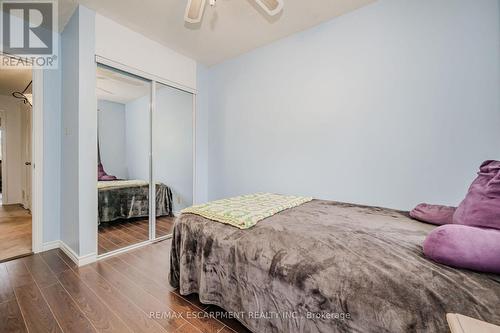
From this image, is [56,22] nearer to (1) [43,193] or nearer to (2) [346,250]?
(1) [43,193]

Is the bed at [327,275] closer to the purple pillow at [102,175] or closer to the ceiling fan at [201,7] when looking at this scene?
the purple pillow at [102,175]

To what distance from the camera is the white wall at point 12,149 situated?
4.64 meters

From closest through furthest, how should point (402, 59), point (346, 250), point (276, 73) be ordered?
point (346, 250), point (402, 59), point (276, 73)

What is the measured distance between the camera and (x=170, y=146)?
305 centimetres

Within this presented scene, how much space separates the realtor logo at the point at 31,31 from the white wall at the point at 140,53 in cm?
46

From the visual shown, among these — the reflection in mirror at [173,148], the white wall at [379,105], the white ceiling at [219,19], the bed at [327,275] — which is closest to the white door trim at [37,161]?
the white ceiling at [219,19]

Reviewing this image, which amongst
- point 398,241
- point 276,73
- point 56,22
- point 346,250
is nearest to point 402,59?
point 276,73

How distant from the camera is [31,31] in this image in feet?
7.72

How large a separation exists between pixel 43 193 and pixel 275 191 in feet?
9.03

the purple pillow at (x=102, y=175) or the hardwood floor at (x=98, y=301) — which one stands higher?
the purple pillow at (x=102, y=175)

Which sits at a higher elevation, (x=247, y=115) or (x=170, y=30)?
(x=170, y=30)

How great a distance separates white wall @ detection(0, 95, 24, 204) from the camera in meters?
4.64

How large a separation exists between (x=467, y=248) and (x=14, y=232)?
475 centimetres

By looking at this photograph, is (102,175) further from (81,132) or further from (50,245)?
(50,245)
